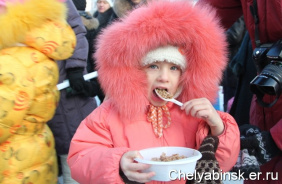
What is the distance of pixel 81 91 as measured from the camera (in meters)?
2.41

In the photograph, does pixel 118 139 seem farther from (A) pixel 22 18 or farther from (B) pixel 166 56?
(A) pixel 22 18

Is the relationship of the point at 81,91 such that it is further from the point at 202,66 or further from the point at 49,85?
the point at 202,66

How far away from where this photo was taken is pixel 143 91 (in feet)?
5.01

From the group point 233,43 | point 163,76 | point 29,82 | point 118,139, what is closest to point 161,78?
point 163,76

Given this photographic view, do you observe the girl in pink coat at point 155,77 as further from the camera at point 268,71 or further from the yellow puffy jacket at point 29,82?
the yellow puffy jacket at point 29,82

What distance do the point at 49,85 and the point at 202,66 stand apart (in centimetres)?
72

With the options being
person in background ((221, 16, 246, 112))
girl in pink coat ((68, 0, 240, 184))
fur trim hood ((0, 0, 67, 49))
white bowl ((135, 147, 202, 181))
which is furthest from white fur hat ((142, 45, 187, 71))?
person in background ((221, 16, 246, 112))

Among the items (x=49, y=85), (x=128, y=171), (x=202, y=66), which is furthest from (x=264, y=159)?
(x=49, y=85)

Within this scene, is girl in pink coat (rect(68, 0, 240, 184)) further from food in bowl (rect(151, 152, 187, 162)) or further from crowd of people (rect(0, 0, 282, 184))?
food in bowl (rect(151, 152, 187, 162))

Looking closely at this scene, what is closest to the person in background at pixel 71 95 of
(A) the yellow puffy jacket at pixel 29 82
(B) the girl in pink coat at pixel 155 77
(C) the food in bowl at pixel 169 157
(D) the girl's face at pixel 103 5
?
(A) the yellow puffy jacket at pixel 29 82

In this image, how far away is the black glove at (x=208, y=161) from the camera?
50.4 inches

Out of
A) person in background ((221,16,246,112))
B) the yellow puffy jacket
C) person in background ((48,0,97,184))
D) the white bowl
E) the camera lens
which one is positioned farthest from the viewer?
person in background ((221,16,246,112))

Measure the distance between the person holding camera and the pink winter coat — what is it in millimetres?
113

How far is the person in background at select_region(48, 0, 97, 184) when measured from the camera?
7.84 feet
